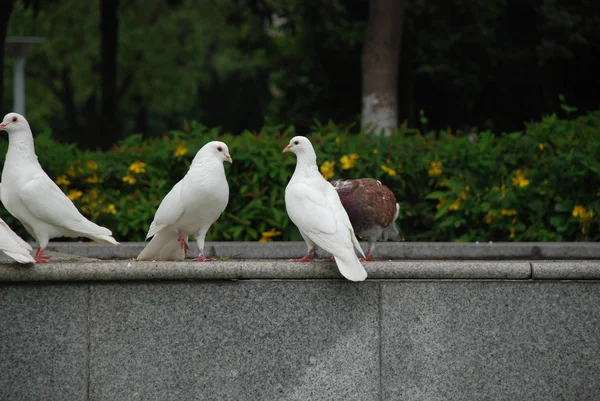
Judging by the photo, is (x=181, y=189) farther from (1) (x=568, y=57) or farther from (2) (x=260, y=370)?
(1) (x=568, y=57)

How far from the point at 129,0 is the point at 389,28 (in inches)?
585

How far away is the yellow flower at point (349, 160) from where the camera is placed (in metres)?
8.61

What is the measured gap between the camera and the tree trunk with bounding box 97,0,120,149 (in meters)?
16.5

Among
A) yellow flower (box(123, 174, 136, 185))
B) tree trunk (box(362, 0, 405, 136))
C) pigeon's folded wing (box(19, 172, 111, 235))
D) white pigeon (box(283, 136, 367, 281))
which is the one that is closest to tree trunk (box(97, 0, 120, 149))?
tree trunk (box(362, 0, 405, 136))

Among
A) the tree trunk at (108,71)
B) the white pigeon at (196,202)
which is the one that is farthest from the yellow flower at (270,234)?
the tree trunk at (108,71)

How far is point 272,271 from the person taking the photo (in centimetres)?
527

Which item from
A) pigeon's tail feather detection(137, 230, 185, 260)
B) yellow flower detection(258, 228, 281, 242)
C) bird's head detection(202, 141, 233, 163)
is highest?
bird's head detection(202, 141, 233, 163)

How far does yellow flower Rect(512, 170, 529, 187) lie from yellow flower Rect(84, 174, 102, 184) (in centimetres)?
363

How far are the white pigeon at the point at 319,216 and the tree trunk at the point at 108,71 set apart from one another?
1085 centimetres

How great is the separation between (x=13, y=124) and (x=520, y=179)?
4360 millimetres

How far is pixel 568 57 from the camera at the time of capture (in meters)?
15.1

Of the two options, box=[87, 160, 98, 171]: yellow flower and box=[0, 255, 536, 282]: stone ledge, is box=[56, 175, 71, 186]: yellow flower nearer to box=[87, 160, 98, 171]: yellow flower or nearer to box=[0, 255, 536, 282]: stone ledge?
box=[87, 160, 98, 171]: yellow flower

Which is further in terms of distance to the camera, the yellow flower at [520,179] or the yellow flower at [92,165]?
the yellow flower at [92,165]

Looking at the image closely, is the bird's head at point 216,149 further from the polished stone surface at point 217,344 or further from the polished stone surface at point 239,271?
the polished stone surface at point 217,344
